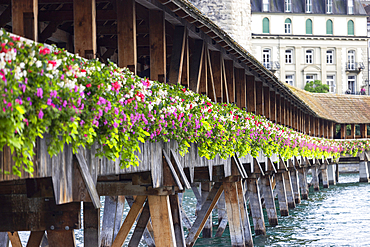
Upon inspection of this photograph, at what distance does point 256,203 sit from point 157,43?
7627mm

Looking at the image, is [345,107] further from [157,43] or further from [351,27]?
[157,43]

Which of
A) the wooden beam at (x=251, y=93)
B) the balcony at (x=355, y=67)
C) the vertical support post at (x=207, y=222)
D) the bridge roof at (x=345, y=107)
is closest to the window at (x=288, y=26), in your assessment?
the balcony at (x=355, y=67)

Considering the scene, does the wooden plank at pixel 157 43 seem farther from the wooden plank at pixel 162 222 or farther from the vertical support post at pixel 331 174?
the vertical support post at pixel 331 174

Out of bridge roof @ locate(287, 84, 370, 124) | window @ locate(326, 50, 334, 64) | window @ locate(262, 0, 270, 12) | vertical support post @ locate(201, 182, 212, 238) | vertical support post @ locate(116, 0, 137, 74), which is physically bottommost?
vertical support post @ locate(201, 182, 212, 238)

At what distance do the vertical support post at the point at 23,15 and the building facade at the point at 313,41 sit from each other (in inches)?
1814

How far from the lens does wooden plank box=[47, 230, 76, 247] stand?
480 centimetres

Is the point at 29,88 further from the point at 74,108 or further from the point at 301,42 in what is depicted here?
the point at 301,42

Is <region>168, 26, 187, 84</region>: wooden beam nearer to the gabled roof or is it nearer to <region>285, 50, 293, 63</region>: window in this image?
the gabled roof

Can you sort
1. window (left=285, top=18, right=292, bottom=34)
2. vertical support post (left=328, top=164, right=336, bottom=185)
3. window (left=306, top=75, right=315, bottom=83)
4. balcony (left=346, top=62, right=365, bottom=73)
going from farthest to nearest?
balcony (left=346, top=62, right=365, bottom=73) < window (left=306, top=75, right=315, bottom=83) < window (left=285, top=18, right=292, bottom=34) < vertical support post (left=328, top=164, right=336, bottom=185)

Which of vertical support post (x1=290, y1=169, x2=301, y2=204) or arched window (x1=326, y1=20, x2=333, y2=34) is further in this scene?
arched window (x1=326, y1=20, x2=333, y2=34)

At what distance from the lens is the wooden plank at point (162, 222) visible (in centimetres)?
638

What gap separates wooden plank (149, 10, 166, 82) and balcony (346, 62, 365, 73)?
47237mm

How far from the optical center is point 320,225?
55.8 ft

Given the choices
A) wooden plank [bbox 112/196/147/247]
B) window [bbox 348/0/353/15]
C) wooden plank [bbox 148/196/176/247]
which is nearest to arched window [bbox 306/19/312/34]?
window [bbox 348/0/353/15]
